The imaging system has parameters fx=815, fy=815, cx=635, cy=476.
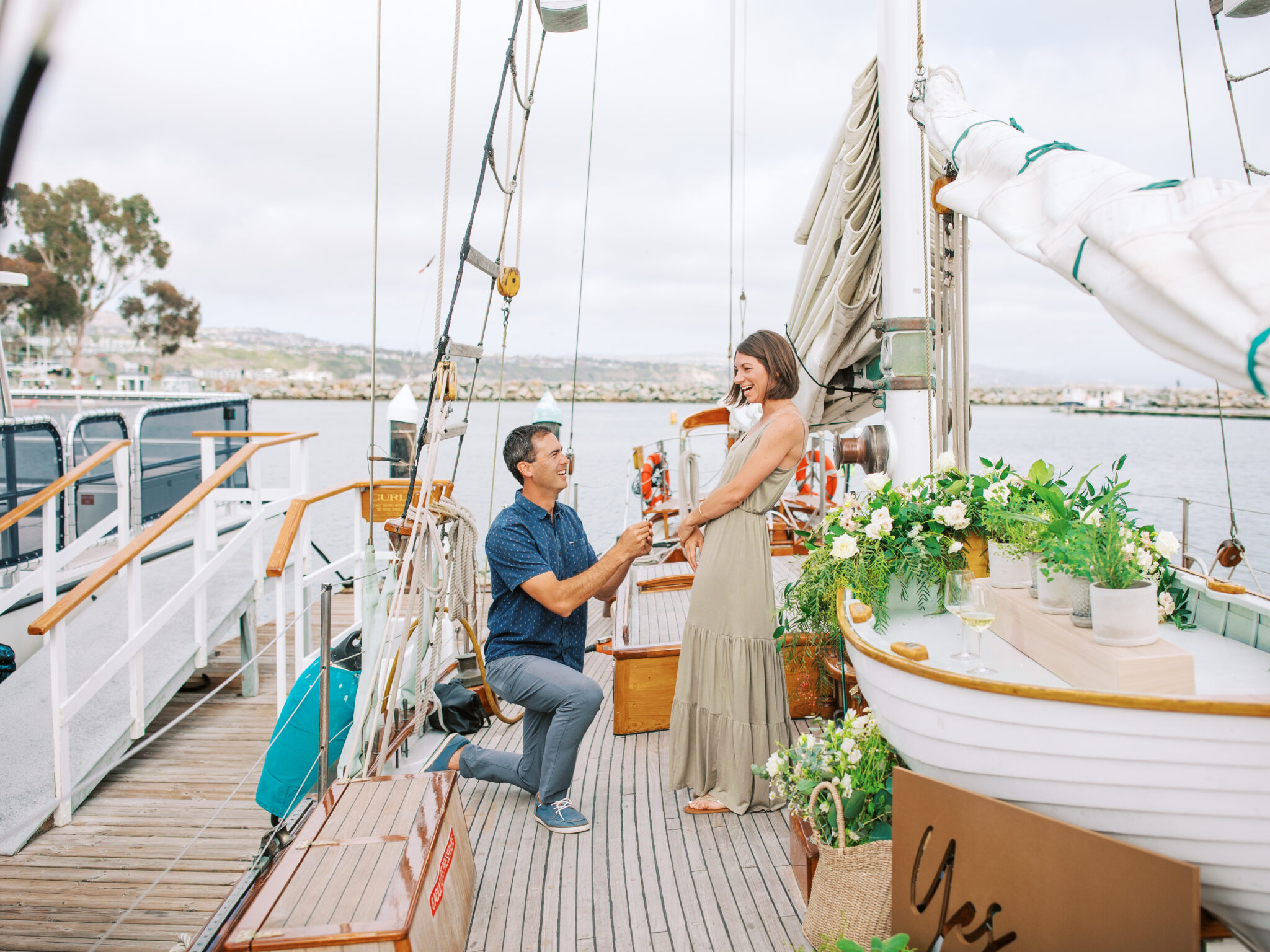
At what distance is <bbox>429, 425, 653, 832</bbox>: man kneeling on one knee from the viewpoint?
8.57ft

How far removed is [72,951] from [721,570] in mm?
2426

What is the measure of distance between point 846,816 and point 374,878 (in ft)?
3.64

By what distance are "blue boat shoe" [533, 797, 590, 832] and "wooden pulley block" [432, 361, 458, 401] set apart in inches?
57.4

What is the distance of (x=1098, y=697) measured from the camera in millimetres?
1374

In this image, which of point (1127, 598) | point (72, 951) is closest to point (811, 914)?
point (1127, 598)

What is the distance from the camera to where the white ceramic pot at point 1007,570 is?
2012 millimetres

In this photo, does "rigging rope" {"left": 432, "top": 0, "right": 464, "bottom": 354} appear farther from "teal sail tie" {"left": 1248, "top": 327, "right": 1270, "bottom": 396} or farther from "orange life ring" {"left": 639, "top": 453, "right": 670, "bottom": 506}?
"orange life ring" {"left": 639, "top": 453, "right": 670, "bottom": 506}

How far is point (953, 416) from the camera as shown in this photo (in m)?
3.32

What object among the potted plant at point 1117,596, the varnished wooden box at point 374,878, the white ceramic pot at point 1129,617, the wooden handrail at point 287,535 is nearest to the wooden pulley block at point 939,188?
the potted plant at point 1117,596

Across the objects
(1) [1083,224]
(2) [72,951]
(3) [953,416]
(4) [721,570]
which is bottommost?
(2) [72,951]

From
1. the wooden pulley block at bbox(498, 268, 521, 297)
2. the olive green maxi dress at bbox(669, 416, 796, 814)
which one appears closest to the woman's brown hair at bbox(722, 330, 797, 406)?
the olive green maxi dress at bbox(669, 416, 796, 814)

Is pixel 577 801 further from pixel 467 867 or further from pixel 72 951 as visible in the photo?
pixel 72 951

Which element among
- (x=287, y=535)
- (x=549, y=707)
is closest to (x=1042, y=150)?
(x=549, y=707)

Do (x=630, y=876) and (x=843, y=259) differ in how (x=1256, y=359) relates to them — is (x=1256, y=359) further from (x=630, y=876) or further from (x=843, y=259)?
(x=843, y=259)
